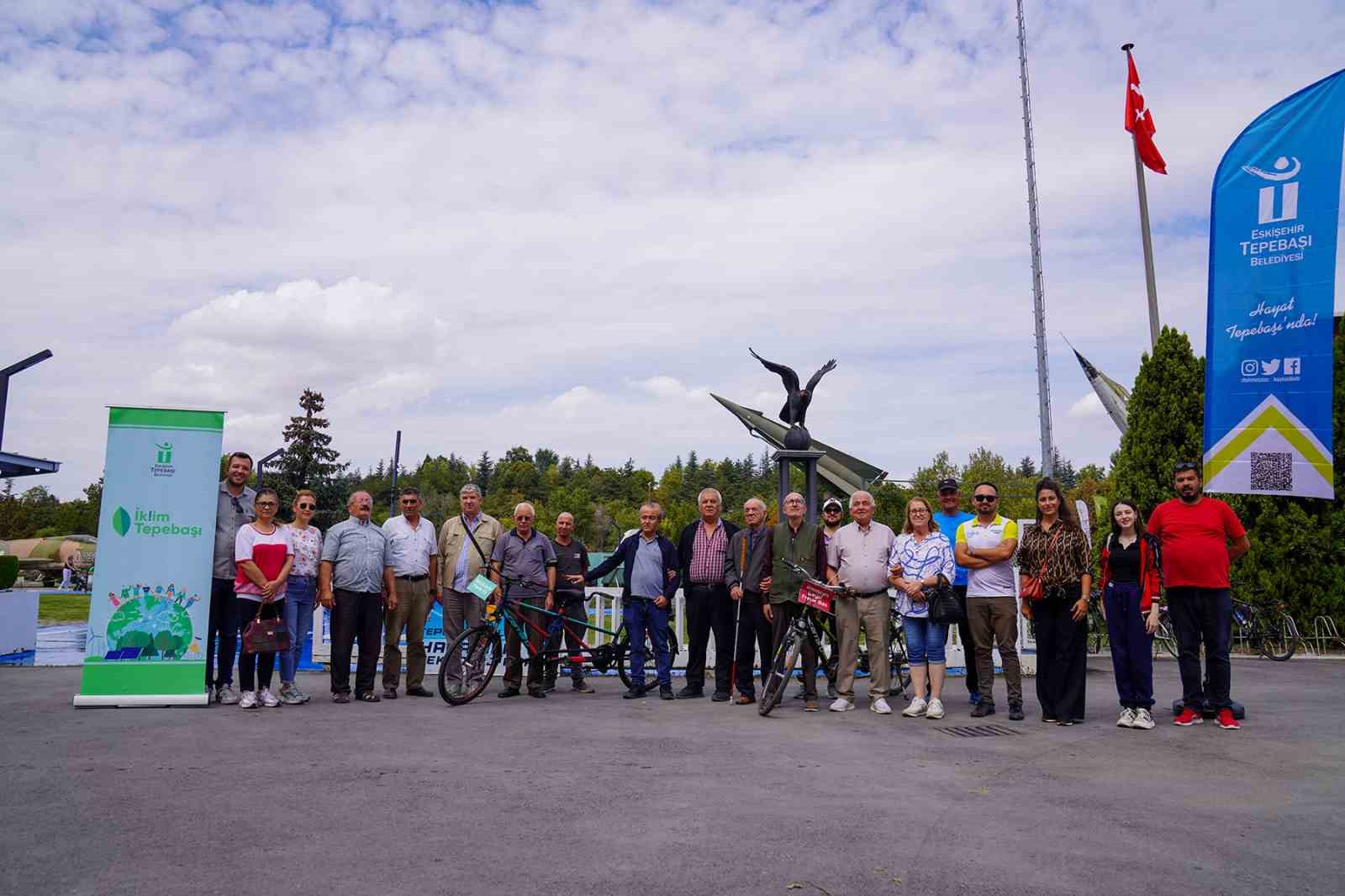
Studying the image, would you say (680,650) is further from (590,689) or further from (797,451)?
(797,451)

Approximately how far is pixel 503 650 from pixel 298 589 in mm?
1821

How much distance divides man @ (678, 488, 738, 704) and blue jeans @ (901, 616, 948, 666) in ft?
5.36

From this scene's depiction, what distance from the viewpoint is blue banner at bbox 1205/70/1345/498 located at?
8.37 meters

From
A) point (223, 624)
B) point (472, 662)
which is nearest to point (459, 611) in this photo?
point (472, 662)

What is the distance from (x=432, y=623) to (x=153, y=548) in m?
3.68

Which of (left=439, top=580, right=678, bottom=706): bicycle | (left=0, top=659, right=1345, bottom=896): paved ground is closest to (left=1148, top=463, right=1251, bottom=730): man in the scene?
(left=0, top=659, right=1345, bottom=896): paved ground

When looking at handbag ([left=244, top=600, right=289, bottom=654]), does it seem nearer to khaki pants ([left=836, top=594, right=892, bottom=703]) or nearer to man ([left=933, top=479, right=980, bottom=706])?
khaki pants ([left=836, top=594, right=892, bottom=703])

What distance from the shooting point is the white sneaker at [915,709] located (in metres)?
7.48

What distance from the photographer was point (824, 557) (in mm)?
8078

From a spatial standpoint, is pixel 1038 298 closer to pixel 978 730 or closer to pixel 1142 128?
pixel 1142 128

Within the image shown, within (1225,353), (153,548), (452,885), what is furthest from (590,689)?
(1225,353)

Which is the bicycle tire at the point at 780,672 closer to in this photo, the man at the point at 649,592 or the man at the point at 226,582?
the man at the point at 649,592

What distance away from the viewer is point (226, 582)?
790cm

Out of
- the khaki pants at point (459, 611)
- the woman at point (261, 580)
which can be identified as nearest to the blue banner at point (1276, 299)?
the khaki pants at point (459, 611)
